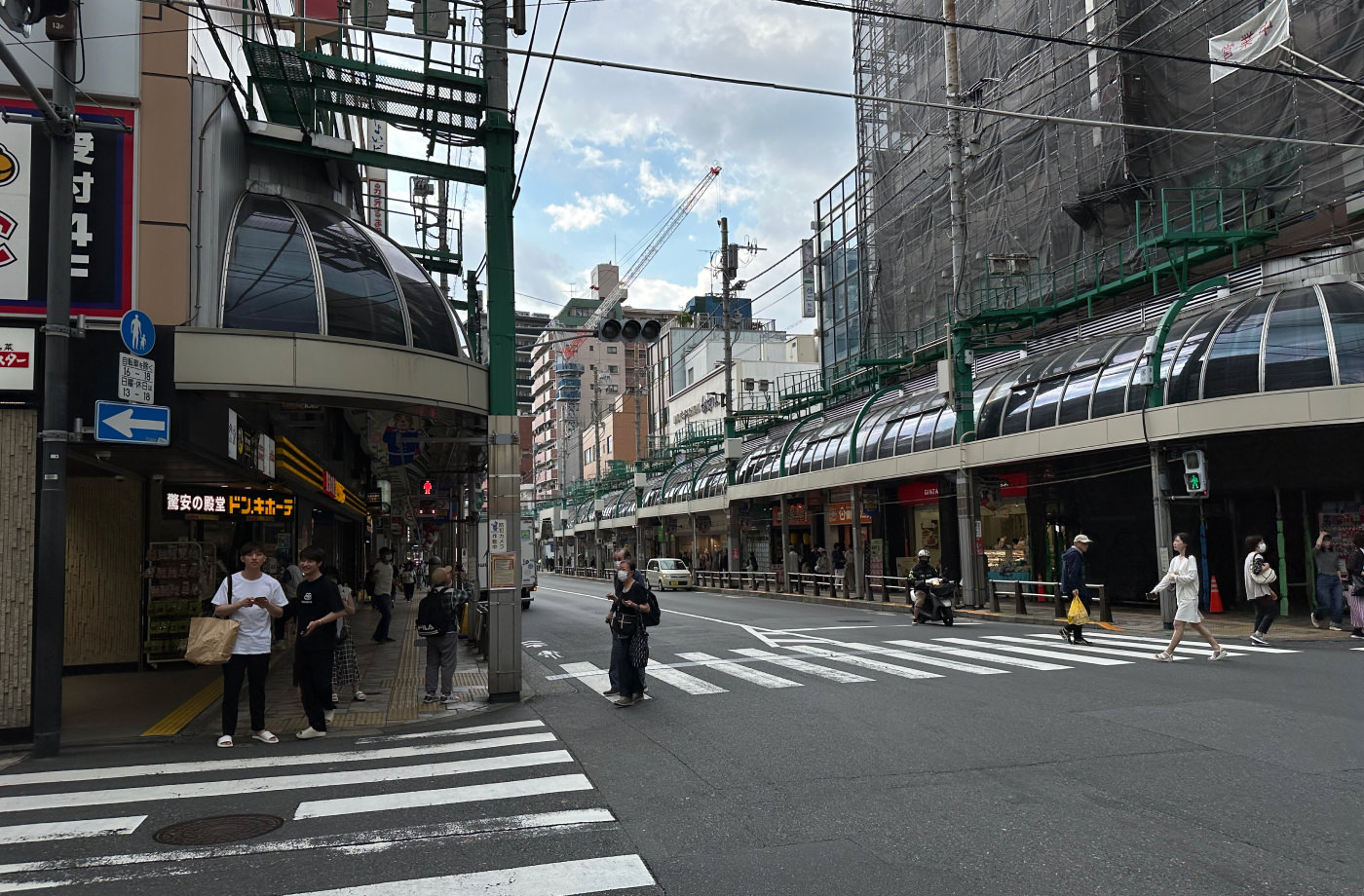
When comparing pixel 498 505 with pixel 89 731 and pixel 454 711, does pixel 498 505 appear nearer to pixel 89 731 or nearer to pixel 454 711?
pixel 454 711

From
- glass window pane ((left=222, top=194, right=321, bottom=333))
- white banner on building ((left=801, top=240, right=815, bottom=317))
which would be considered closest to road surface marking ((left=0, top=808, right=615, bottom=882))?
glass window pane ((left=222, top=194, right=321, bottom=333))

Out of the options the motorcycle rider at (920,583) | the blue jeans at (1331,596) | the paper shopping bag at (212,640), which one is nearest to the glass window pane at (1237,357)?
the blue jeans at (1331,596)

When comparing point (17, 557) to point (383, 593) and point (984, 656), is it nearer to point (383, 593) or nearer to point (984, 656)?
point (383, 593)

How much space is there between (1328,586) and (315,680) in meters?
16.8

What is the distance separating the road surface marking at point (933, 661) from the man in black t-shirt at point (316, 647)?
27.0 ft

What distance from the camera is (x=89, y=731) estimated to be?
9898 mm

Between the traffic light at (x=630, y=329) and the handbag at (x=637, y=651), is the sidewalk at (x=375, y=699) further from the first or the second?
the traffic light at (x=630, y=329)

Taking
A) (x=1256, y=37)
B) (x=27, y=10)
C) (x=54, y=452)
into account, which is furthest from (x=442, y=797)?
(x=1256, y=37)

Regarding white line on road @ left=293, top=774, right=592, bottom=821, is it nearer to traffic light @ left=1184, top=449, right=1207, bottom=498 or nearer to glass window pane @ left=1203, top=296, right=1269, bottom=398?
traffic light @ left=1184, top=449, right=1207, bottom=498

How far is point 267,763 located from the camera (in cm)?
845

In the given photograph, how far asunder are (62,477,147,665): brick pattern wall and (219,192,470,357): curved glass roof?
5.01 meters

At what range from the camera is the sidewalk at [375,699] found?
1032cm

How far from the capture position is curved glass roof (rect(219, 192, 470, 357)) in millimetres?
11531

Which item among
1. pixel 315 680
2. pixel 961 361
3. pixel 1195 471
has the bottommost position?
pixel 315 680
